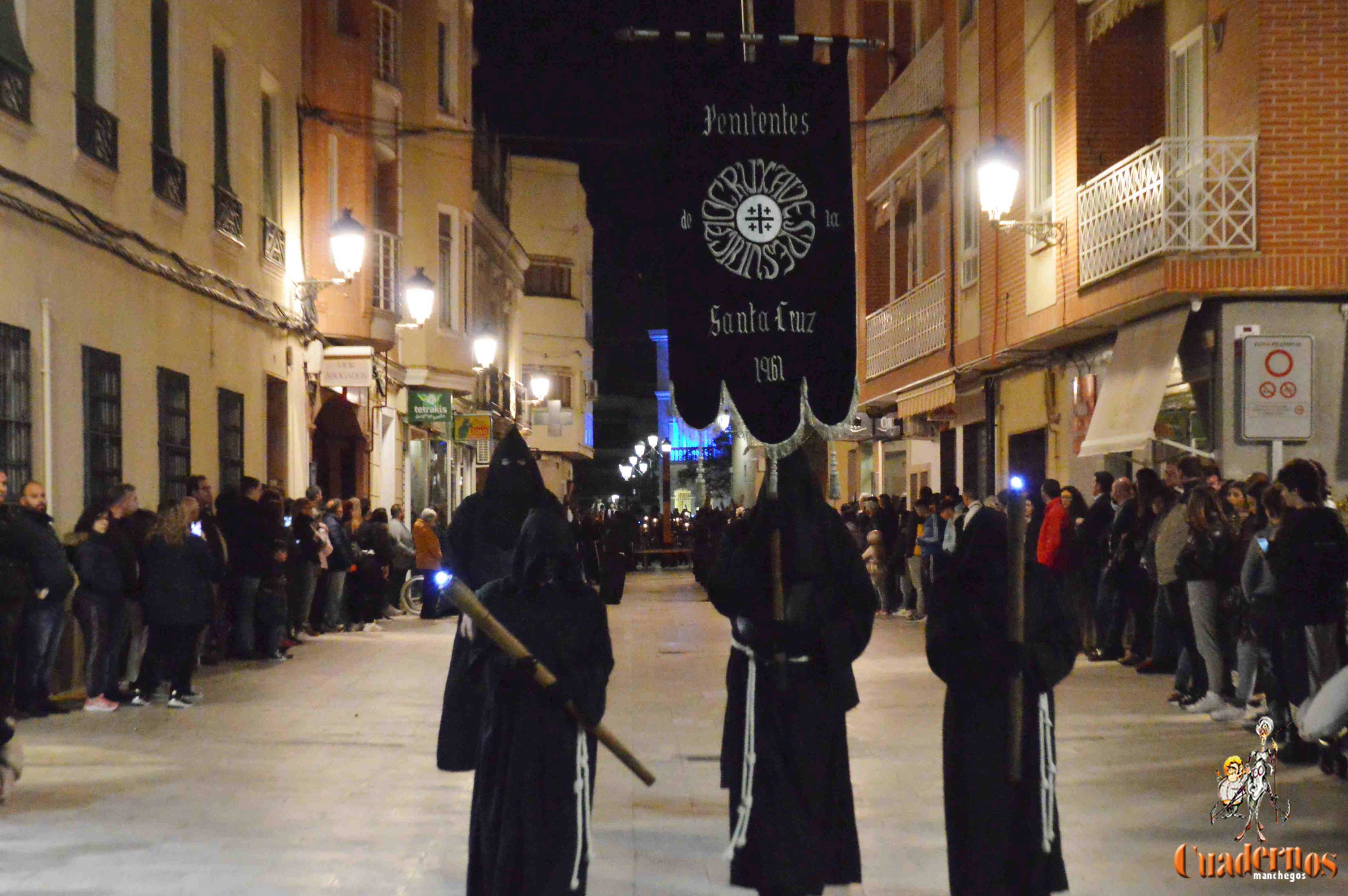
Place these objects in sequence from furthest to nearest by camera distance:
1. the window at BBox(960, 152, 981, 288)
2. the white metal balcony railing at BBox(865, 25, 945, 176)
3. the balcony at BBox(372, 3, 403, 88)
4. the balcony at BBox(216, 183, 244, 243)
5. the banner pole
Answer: the white metal balcony railing at BBox(865, 25, 945, 176) < the balcony at BBox(372, 3, 403, 88) < the window at BBox(960, 152, 981, 288) < the balcony at BBox(216, 183, 244, 243) < the banner pole

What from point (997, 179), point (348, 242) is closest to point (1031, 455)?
point (997, 179)

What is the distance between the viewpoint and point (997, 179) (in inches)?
805

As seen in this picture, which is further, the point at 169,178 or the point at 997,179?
the point at 997,179

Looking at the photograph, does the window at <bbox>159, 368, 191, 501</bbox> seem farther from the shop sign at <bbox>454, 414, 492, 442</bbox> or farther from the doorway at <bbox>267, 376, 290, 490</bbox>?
the shop sign at <bbox>454, 414, 492, 442</bbox>

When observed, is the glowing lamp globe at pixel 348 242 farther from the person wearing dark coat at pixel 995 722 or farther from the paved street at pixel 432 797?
the person wearing dark coat at pixel 995 722

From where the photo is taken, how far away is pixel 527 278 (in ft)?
194

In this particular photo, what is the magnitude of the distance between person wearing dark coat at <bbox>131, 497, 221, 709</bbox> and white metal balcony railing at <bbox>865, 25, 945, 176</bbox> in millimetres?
14046

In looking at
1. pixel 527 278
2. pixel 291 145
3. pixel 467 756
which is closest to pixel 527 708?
pixel 467 756

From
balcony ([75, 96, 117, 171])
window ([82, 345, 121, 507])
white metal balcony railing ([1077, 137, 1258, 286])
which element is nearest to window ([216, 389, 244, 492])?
window ([82, 345, 121, 507])

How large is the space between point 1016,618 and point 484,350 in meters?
28.3

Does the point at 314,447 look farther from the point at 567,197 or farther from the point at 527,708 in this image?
the point at 567,197

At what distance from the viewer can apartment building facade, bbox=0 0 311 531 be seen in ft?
47.2

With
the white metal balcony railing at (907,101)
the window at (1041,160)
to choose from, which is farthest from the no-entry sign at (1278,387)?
the white metal balcony railing at (907,101)

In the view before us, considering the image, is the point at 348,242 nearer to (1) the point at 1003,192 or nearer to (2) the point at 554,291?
(1) the point at 1003,192
